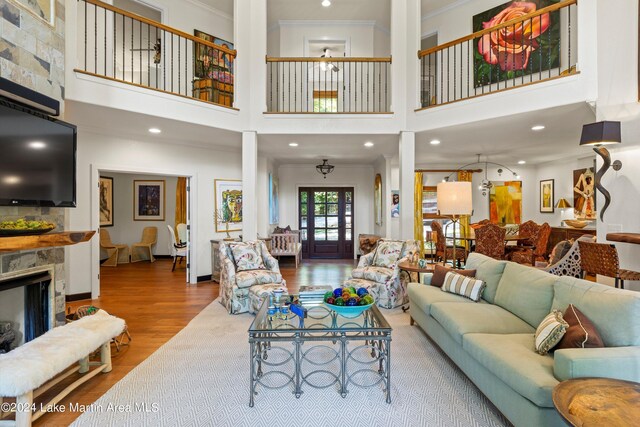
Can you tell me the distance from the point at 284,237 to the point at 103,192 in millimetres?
4544

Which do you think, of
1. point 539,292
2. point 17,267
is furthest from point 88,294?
point 539,292

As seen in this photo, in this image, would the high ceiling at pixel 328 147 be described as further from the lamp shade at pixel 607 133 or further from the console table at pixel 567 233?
the console table at pixel 567 233

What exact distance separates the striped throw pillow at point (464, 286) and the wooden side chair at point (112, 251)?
737cm

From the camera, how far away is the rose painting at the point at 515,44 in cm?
533

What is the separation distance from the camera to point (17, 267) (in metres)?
2.65

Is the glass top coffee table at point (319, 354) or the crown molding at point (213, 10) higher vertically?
the crown molding at point (213, 10)

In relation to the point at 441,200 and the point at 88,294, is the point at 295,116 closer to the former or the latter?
the point at 441,200

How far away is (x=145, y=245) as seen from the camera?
321 inches

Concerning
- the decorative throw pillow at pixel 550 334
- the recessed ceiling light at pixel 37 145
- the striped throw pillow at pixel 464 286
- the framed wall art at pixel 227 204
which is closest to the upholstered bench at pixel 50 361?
the recessed ceiling light at pixel 37 145

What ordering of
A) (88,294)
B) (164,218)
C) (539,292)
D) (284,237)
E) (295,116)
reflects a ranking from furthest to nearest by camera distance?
(164,218), (284,237), (295,116), (88,294), (539,292)

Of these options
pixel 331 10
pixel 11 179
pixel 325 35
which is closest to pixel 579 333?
pixel 11 179

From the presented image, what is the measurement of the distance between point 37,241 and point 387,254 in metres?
3.93

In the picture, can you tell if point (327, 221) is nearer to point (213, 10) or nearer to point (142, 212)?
point (142, 212)

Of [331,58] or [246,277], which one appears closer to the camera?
[246,277]
